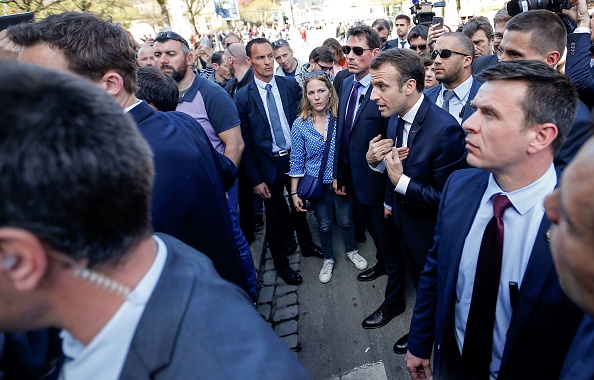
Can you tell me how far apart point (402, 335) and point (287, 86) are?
9.43 feet

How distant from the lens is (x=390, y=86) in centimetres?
275

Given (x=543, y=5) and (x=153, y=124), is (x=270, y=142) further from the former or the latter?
(x=543, y=5)

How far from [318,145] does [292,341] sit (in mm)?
1864

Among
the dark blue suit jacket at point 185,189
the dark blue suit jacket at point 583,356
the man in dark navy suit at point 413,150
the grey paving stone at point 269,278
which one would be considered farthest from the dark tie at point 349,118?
the dark blue suit jacket at point 583,356

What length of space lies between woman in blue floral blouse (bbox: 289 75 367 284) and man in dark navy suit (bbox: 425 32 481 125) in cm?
108

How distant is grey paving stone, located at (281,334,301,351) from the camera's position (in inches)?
124

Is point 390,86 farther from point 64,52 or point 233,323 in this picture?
point 233,323

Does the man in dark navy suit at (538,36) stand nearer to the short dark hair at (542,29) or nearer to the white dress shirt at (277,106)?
the short dark hair at (542,29)

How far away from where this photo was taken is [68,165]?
66 cm

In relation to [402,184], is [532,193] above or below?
above

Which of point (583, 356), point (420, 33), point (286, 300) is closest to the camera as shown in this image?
point (583, 356)

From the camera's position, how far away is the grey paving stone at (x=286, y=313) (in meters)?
3.51

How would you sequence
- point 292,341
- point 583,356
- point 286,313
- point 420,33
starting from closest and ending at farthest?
point 583,356 → point 292,341 → point 286,313 → point 420,33

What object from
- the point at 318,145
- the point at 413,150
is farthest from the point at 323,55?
the point at 413,150
